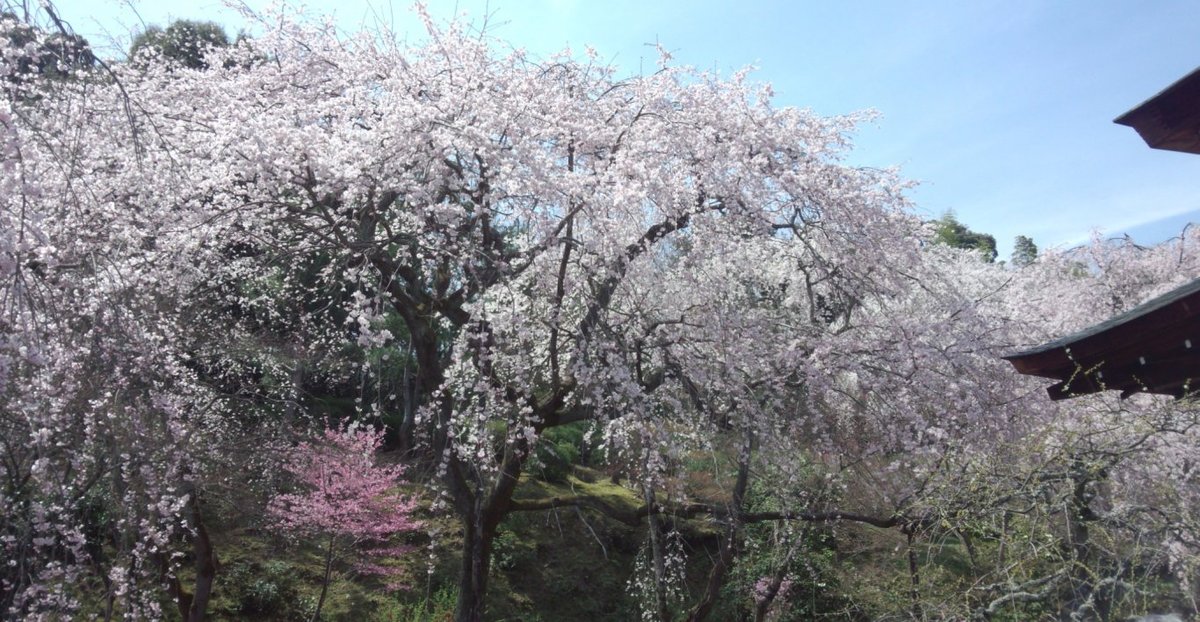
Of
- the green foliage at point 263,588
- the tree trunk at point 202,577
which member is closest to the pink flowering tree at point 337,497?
the green foliage at point 263,588

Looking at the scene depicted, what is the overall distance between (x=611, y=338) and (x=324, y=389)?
9.11 metres

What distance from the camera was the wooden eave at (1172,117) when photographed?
10.2 ft

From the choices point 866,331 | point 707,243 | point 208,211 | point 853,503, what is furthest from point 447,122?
point 853,503

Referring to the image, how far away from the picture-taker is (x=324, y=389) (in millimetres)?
13820

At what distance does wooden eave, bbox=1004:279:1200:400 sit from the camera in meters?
3.11

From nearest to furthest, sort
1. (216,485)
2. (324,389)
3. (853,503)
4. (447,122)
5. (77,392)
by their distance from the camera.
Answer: (77,392) < (447,122) < (216,485) < (853,503) < (324,389)

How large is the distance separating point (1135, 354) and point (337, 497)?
307 inches

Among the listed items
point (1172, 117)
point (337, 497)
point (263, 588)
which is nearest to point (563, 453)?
point (337, 497)

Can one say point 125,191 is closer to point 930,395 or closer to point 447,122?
point 447,122

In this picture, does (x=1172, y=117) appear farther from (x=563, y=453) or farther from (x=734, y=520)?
(x=563, y=453)

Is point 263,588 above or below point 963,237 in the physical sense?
below

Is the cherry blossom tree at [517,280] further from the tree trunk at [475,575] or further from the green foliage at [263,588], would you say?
the green foliage at [263,588]

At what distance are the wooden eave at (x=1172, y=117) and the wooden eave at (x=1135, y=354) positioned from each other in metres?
0.61

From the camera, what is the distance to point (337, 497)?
894cm
